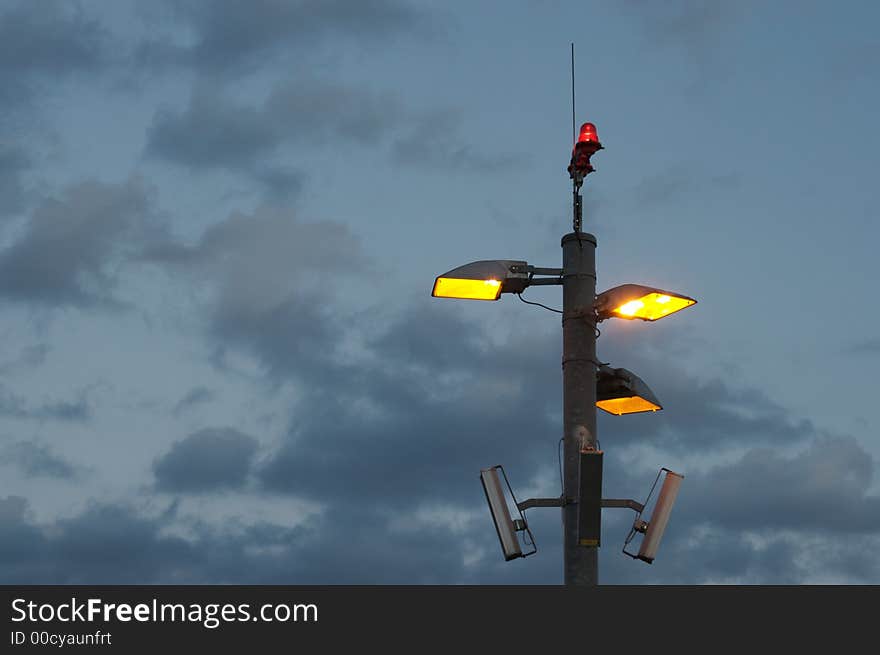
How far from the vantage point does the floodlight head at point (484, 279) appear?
20.3m

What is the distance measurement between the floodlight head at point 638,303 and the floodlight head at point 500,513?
1.92 m

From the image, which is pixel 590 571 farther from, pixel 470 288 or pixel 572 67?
pixel 572 67

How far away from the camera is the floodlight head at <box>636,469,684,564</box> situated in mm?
19609

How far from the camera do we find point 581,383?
19.9 metres

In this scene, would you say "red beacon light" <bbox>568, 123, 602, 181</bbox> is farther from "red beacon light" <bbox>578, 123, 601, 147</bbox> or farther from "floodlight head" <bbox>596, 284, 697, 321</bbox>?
"floodlight head" <bbox>596, 284, 697, 321</bbox>

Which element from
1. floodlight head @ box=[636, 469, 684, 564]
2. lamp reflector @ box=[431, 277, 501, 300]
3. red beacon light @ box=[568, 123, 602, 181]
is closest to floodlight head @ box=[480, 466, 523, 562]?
floodlight head @ box=[636, 469, 684, 564]

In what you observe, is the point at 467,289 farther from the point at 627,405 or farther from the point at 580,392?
the point at 627,405

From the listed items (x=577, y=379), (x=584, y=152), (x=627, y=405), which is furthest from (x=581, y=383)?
(x=584, y=152)

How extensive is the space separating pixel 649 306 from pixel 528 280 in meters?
1.25

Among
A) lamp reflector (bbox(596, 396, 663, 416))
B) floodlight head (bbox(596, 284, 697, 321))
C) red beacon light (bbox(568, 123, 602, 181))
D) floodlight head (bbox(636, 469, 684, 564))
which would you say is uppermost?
red beacon light (bbox(568, 123, 602, 181))

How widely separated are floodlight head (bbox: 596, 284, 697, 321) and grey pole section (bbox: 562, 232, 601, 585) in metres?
0.17

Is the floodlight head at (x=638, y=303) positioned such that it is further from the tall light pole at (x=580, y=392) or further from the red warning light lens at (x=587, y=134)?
the red warning light lens at (x=587, y=134)
